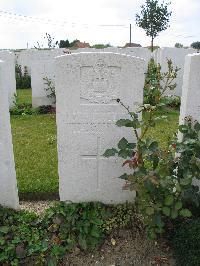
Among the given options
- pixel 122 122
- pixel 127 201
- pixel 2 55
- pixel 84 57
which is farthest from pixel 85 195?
pixel 2 55

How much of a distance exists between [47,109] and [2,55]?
2130mm

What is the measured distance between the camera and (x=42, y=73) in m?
9.36

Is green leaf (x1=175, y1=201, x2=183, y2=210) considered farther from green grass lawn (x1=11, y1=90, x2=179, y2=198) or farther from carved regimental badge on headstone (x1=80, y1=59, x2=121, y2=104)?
carved regimental badge on headstone (x1=80, y1=59, x2=121, y2=104)

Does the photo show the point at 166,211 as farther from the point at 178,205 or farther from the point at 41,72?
the point at 41,72

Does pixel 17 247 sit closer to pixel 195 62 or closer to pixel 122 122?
pixel 122 122

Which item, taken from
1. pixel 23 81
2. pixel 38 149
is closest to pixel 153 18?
pixel 23 81

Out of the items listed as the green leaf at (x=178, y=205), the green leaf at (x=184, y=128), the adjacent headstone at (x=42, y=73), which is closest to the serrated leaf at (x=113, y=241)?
the green leaf at (x=178, y=205)

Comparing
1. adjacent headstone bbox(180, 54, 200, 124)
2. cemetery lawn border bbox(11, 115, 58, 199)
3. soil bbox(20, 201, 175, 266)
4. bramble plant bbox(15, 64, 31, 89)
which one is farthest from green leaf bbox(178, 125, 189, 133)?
bramble plant bbox(15, 64, 31, 89)

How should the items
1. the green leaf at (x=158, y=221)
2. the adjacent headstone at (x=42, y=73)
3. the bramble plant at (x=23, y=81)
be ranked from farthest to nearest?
the bramble plant at (x=23, y=81), the adjacent headstone at (x=42, y=73), the green leaf at (x=158, y=221)

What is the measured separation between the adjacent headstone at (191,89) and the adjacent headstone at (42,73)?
6.00 m

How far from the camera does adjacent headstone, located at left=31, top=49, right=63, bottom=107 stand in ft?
30.3

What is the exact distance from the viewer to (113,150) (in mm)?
3543

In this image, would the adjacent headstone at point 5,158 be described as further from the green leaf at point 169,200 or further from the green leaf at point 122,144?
the green leaf at point 169,200

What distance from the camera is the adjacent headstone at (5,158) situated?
11.8ft
